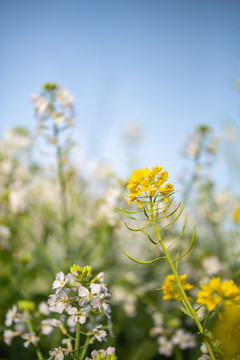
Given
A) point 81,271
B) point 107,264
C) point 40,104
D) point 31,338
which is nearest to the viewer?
point 81,271

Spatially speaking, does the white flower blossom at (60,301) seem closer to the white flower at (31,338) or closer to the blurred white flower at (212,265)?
the white flower at (31,338)

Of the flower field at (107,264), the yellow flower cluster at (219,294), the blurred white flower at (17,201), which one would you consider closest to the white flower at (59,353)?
the flower field at (107,264)

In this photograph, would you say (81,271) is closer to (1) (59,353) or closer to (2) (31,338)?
(1) (59,353)

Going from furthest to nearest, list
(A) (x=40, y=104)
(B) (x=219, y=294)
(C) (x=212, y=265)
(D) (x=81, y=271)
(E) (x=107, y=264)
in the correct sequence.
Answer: (E) (x=107, y=264)
(C) (x=212, y=265)
(A) (x=40, y=104)
(D) (x=81, y=271)
(B) (x=219, y=294)

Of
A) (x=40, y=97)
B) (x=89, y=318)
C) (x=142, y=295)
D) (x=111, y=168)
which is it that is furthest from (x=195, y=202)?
(x=89, y=318)

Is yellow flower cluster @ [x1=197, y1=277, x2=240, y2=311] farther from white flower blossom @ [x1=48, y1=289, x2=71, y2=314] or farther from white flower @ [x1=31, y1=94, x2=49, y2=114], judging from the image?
white flower @ [x1=31, y1=94, x2=49, y2=114]

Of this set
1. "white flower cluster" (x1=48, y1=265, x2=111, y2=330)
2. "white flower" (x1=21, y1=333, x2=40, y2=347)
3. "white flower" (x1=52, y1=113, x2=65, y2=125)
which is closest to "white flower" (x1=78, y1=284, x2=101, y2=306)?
"white flower cluster" (x1=48, y1=265, x2=111, y2=330)

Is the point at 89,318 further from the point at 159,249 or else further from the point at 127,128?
the point at 127,128

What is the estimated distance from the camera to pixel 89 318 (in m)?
0.78

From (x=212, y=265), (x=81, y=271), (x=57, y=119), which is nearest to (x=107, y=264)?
(x=212, y=265)

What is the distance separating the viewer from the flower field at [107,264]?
2.06 feet

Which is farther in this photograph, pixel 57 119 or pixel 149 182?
pixel 57 119

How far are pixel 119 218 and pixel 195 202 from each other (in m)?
1.18

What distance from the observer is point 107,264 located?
214cm
